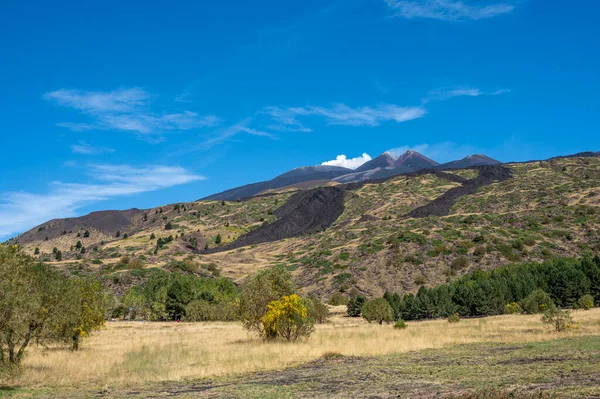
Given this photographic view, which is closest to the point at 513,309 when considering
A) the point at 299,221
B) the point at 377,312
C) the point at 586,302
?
the point at 586,302

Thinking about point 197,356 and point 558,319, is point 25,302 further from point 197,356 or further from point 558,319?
point 558,319

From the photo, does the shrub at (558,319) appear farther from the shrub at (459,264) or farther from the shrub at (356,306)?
the shrub at (459,264)

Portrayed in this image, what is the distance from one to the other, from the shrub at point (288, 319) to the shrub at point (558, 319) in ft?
53.8

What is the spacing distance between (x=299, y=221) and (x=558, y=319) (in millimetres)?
148521

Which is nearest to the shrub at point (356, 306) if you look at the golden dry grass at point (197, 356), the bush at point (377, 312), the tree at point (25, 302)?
the bush at point (377, 312)

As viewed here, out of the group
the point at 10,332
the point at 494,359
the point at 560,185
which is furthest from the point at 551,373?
the point at 560,185

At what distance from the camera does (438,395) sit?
12.7m

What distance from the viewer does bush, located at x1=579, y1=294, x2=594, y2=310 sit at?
180 ft

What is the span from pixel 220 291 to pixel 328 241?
4561 centimetres

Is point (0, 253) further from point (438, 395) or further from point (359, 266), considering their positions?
point (359, 266)

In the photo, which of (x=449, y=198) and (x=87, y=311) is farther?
(x=449, y=198)

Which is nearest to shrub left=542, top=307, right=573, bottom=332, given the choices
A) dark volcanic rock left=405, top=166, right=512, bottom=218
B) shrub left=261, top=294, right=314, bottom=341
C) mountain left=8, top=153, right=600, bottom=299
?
shrub left=261, top=294, right=314, bottom=341

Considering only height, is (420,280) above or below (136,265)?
below

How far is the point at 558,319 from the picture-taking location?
105ft
